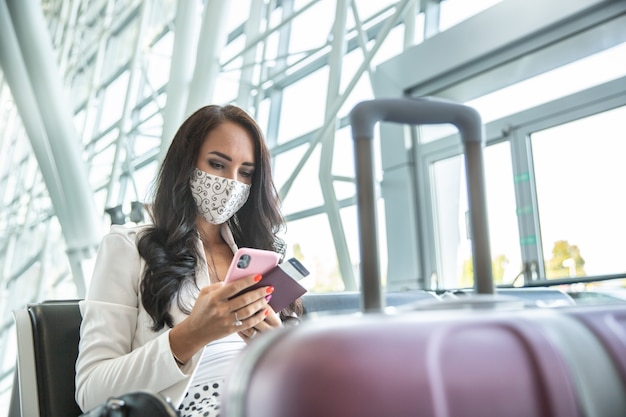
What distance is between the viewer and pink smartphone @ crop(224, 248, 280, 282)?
1.41 m

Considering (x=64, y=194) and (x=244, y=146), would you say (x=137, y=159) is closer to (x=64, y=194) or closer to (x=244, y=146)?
(x=64, y=194)

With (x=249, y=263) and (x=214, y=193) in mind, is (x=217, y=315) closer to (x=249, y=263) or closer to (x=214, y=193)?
(x=249, y=263)

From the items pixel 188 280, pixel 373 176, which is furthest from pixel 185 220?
pixel 373 176

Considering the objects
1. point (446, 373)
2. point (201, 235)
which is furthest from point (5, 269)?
point (446, 373)

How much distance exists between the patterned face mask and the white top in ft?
0.61

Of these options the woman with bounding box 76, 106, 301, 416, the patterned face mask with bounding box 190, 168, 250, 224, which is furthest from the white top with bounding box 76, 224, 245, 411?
the patterned face mask with bounding box 190, 168, 250, 224

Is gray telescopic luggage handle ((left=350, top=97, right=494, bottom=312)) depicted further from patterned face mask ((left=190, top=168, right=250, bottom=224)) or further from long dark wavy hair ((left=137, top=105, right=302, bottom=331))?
patterned face mask ((left=190, top=168, right=250, bottom=224))

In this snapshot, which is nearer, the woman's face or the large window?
the woman's face

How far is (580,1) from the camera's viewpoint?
4297 mm

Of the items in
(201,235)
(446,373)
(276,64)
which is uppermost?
(276,64)

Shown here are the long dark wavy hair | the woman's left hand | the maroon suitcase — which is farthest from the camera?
the long dark wavy hair

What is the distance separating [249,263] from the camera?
4.67 feet

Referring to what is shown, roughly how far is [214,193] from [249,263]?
59cm

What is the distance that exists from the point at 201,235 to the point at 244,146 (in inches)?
12.1
